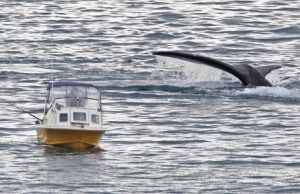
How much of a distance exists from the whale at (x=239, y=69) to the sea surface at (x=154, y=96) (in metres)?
0.50

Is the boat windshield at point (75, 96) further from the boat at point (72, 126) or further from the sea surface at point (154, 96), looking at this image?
the sea surface at point (154, 96)

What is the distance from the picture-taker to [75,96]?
41969 mm

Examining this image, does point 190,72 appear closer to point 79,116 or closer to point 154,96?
point 154,96

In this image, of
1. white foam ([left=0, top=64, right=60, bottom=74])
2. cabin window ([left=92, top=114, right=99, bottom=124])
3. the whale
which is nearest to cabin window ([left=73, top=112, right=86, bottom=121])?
cabin window ([left=92, top=114, right=99, bottom=124])

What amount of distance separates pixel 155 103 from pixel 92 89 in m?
5.04

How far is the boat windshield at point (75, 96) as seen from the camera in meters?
41.7

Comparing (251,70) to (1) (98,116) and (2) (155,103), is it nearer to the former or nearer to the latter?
(2) (155,103)

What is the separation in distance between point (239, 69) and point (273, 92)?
6.05 ft

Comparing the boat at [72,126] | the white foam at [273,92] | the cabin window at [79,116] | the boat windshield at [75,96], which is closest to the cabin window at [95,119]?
the boat at [72,126]

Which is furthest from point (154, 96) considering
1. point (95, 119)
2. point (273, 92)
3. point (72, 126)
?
point (72, 126)

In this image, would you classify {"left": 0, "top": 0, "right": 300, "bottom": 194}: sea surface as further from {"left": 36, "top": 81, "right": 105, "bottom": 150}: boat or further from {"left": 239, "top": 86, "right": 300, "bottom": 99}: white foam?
{"left": 36, "top": 81, "right": 105, "bottom": 150}: boat

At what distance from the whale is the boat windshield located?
3349 millimetres

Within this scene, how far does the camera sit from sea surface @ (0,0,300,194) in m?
38.6

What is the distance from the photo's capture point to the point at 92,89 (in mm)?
43000
